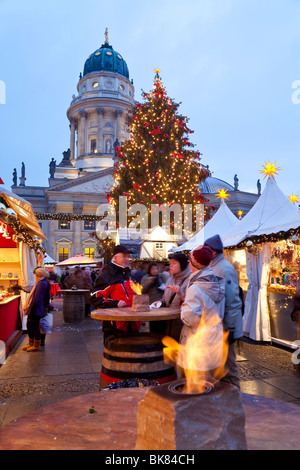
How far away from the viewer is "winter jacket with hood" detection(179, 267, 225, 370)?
3.20 meters

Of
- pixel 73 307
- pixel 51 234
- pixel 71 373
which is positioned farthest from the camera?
pixel 51 234

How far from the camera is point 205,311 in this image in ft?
10.7

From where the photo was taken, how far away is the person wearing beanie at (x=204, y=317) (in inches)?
125

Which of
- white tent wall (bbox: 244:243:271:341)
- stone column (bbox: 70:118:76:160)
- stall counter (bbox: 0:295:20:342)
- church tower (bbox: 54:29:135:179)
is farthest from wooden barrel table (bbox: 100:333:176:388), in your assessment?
stone column (bbox: 70:118:76:160)

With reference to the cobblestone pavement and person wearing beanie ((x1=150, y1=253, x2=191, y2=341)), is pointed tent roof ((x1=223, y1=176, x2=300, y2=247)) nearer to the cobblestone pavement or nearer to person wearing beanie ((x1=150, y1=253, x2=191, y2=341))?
the cobblestone pavement

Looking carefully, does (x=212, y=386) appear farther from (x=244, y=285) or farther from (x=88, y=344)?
(x=244, y=285)

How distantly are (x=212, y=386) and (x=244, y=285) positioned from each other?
11521 millimetres

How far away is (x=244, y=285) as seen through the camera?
1236 centimetres

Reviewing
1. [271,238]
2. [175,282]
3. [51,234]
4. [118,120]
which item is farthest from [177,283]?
[118,120]

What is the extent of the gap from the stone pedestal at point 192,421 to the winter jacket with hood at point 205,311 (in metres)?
1.90

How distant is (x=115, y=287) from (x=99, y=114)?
2602 inches

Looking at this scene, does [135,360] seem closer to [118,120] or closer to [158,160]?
[158,160]

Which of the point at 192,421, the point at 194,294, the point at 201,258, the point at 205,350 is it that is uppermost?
the point at 201,258

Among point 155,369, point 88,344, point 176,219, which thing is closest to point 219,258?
point 155,369
